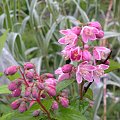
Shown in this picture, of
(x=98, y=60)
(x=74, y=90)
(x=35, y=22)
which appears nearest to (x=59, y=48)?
(x=35, y=22)

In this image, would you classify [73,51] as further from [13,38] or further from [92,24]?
[13,38]

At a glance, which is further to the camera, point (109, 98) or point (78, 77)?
point (109, 98)

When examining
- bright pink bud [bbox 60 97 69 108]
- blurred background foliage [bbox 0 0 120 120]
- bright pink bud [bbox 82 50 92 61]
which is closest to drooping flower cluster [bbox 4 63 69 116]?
bright pink bud [bbox 60 97 69 108]

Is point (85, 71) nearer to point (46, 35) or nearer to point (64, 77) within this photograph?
point (64, 77)

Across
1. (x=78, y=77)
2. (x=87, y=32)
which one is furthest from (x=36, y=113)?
(x=87, y=32)

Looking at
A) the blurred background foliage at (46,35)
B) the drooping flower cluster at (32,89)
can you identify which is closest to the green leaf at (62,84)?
the drooping flower cluster at (32,89)

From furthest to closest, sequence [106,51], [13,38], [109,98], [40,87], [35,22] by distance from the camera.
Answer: [109,98], [35,22], [13,38], [106,51], [40,87]

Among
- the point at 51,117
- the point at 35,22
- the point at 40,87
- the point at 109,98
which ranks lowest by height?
the point at 109,98
